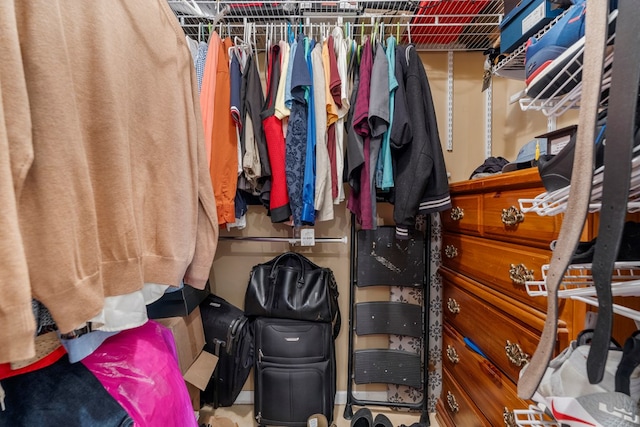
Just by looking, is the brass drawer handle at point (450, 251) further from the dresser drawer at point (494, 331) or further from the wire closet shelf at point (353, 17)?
the wire closet shelf at point (353, 17)

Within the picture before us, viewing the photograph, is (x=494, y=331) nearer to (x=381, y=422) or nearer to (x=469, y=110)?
(x=381, y=422)

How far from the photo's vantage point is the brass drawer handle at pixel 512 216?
2.89 feet

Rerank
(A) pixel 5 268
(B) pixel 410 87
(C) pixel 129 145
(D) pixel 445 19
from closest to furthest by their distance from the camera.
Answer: (A) pixel 5 268
(C) pixel 129 145
(B) pixel 410 87
(D) pixel 445 19

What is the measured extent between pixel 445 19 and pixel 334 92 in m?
0.69

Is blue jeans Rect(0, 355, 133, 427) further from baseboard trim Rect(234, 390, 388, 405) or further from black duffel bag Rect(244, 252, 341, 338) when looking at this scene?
baseboard trim Rect(234, 390, 388, 405)

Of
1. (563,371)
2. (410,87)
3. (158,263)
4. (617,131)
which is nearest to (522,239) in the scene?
(563,371)

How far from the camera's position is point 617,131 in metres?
0.39

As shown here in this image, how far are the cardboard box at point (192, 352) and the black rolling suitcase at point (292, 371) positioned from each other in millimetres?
256

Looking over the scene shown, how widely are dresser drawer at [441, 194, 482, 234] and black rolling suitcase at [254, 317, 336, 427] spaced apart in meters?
0.81

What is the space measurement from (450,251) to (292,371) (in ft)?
3.20

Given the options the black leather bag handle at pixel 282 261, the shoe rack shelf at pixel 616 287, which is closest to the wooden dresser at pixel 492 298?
the shoe rack shelf at pixel 616 287

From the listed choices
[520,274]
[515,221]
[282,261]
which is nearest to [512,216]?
[515,221]

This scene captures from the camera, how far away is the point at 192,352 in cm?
131

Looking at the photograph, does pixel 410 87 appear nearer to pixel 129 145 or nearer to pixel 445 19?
pixel 445 19
